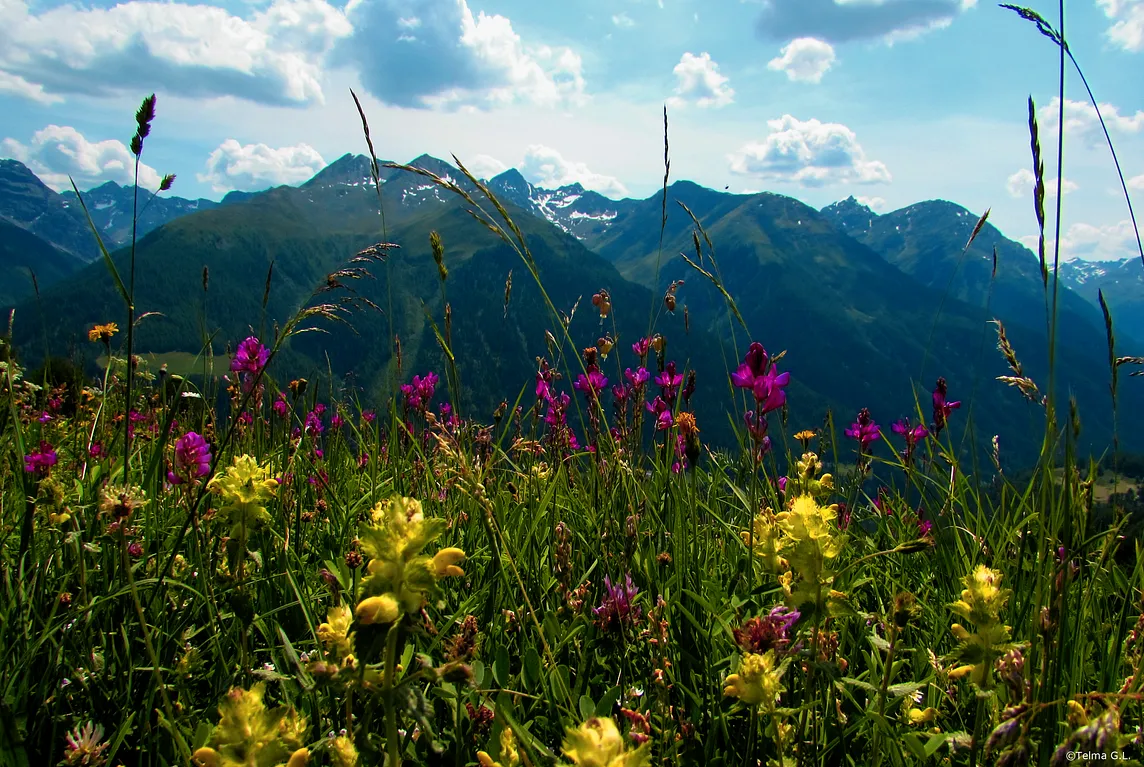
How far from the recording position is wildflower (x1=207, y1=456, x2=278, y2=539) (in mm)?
1755

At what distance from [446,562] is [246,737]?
37 cm

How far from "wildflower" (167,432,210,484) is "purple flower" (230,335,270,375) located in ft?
2.88

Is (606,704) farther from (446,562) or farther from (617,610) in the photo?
(446,562)

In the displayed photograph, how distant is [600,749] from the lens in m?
0.88

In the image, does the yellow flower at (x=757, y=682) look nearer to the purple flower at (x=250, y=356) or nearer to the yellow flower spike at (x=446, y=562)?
the yellow flower spike at (x=446, y=562)

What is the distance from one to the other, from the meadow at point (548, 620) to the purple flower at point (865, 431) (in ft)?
2.88

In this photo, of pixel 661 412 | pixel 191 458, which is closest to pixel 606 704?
pixel 191 458

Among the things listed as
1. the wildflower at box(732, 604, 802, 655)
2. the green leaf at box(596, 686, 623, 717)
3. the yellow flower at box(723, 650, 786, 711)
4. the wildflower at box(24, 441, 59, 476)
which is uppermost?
the wildflower at box(24, 441, 59, 476)

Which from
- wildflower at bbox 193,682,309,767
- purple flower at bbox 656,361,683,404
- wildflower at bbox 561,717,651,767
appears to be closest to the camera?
wildflower at bbox 561,717,651,767

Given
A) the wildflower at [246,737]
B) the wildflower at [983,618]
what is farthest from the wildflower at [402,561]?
the wildflower at [983,618]

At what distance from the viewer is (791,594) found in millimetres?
1448

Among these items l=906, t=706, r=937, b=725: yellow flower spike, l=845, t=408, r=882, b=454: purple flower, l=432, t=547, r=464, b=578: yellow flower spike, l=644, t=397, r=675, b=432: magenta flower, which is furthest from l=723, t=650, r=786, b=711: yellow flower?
l=845, t=408, r=882, b=454: purple flower

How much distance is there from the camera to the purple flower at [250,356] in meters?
3.28

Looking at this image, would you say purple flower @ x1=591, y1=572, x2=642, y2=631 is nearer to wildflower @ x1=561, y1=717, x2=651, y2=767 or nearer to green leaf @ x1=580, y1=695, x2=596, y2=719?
green leaf @ x1=580, y1=695, x2=596, y2=719
